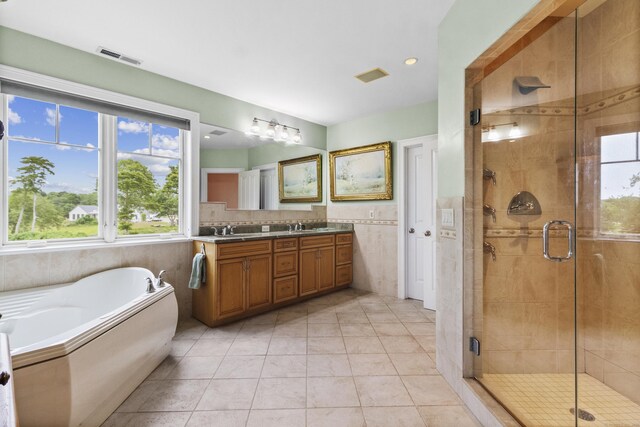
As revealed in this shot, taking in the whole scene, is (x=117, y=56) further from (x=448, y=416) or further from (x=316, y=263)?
(x=448, y=416)

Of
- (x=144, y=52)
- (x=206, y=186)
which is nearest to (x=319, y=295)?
(x=206, y=186)

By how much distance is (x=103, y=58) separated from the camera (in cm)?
257

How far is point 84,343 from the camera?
1398mm

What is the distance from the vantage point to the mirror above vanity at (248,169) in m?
3.29

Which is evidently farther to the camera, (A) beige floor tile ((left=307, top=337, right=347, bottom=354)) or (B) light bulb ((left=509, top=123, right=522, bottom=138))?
(A) beige floor tile ((left=307, top=337, right=347, bottom=354))

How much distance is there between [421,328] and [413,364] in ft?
2.41

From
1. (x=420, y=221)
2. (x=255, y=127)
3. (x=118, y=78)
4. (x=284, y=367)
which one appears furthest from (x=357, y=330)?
(x=118, y=78)

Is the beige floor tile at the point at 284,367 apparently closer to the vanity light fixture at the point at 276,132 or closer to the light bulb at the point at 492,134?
the light bulb at the point at 492,134

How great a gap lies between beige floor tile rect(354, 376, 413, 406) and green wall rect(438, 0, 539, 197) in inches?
52.8

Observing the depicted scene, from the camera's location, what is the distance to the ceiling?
6.40 feet

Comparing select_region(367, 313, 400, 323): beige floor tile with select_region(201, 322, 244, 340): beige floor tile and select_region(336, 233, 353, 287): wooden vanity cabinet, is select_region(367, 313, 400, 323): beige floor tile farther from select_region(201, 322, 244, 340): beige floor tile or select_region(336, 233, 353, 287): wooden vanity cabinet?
select_region(201, 322, 244, 340): beige floor tile

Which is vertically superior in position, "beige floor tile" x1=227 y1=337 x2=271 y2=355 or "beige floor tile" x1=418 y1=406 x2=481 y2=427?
"beige floor tile" x1=227 y1=337 x2=271 y2=355

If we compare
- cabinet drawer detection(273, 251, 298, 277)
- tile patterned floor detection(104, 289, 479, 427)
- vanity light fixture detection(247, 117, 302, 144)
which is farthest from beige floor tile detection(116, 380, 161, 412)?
vanity light fixture detection(247, 117, 302, 144)

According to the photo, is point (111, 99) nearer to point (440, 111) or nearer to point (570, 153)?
point (440, 111)
